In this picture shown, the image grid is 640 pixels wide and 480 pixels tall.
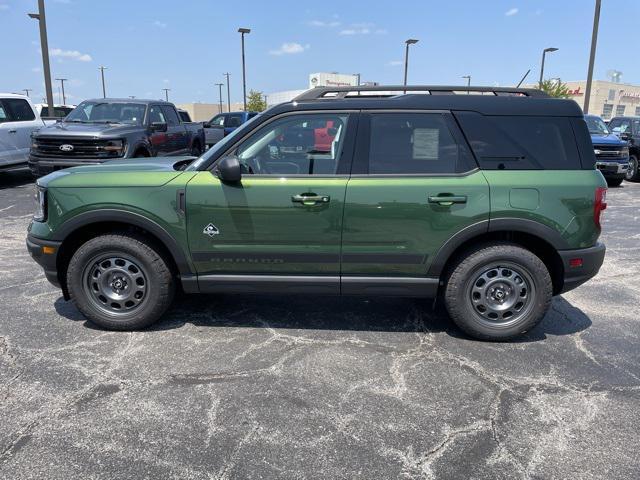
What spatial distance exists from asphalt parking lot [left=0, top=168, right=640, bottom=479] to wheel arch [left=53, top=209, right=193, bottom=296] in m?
0.56

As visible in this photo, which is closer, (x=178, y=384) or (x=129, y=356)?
(x=178, y=384)

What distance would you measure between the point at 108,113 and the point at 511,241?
923cm

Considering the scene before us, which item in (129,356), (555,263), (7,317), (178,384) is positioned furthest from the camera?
(7,317)

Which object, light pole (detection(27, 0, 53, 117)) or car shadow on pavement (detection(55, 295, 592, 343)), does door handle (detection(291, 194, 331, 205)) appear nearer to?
car shadow on pavement (detection(55, 295, 592, 343))

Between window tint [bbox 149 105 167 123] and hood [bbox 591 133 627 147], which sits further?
hood [bbox 591 133 627 147]

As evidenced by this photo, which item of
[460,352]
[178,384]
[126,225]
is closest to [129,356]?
[178,384]

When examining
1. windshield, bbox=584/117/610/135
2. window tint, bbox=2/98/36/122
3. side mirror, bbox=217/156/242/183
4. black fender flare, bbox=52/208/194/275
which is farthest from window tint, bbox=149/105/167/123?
windshield, bbox=584/117/610/135

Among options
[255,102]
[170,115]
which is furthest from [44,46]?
[255,102]

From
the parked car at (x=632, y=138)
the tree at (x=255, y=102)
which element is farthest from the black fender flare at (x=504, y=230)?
the tree at (x=255, y=102)

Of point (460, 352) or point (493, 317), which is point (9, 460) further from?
point (493, 317)

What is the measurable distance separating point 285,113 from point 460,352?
2.28 meters

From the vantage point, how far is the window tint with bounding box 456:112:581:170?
3.76 meters

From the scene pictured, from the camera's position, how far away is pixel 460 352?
151 inches

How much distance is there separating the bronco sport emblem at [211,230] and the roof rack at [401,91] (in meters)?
1.24
